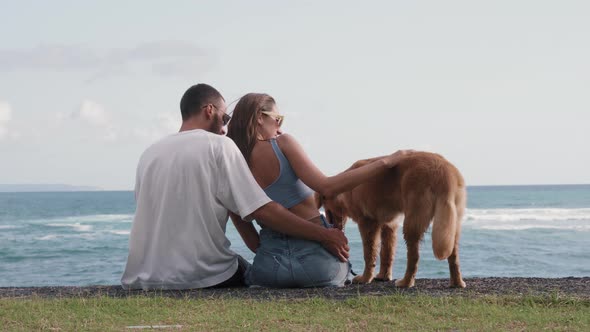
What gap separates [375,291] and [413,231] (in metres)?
0.54

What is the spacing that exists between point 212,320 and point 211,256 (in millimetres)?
1140

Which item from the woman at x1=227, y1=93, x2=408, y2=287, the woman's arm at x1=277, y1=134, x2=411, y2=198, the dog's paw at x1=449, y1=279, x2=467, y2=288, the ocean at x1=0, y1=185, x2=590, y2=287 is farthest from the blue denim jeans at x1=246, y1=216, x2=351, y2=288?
the ocean at x1=0, y1=185, x2=590, y2=287

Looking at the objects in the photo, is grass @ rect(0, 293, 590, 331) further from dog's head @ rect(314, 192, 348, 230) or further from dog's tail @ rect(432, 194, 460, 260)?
dog's head @ rect(314, 192, 348, 230)

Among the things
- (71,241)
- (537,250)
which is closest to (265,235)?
(537,250)

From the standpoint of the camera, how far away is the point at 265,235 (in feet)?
18.5

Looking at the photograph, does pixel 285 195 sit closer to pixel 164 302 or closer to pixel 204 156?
pixel 204 156

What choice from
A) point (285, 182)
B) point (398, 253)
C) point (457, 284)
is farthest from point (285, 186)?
point (398, 253)

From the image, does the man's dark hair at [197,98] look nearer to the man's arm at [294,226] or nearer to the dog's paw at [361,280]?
the man's arm at [294,226]

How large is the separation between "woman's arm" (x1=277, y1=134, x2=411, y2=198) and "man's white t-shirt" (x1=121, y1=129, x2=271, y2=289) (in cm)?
36

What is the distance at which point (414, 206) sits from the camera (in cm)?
548

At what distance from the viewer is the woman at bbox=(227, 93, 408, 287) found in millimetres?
5488

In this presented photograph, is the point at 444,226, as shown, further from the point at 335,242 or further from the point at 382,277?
the point at 382,277

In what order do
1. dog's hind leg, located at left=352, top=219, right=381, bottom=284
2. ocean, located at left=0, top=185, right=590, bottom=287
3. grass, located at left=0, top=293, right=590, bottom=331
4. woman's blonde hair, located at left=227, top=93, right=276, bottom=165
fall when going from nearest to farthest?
grass, located at left=0, top=293, right=590, bottom=331
woman's blonde hair, located at left=227, top=93, right=276, bottom=165
dog's hind leg, located at left=352, top=219, right=381, bottom=284
ocean, located at left=0, top=185, right=590, bottom=287

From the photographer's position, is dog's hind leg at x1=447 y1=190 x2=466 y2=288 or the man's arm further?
dog's hind leg at x1=447 y1=190 x2=466 y2=288
